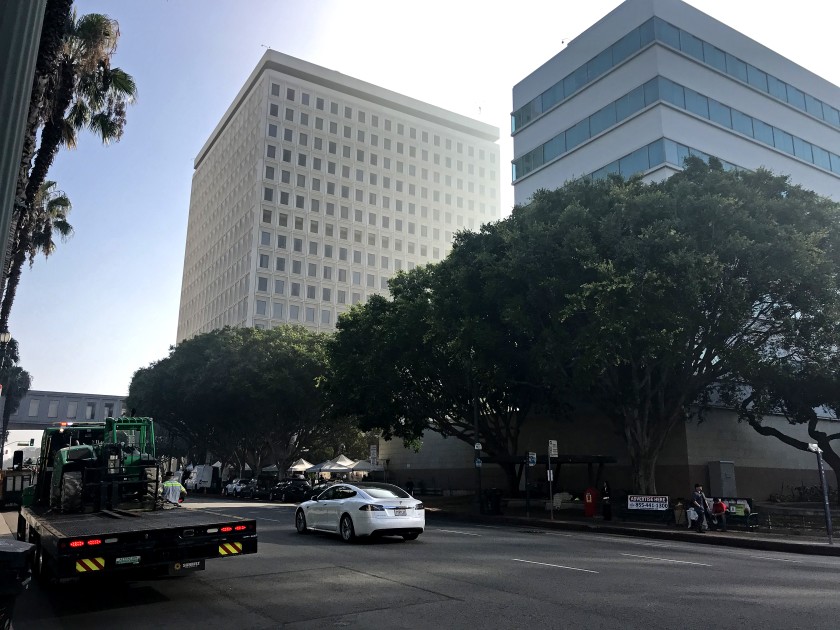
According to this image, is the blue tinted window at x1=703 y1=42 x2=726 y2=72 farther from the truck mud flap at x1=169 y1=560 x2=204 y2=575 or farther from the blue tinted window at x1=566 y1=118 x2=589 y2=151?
the truck mud flap at x1=169 y1=560 x2=204 y2=575

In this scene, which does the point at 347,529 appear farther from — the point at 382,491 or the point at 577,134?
the point at 577,134

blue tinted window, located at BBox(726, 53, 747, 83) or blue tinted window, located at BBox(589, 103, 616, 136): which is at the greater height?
blue tinted window, located at BBox(726, 53, 747, 83)

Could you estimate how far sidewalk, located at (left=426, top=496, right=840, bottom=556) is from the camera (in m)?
18.4

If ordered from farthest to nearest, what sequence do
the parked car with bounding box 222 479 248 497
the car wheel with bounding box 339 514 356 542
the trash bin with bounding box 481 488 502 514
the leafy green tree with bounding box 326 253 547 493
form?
the parked car with bounding box 222 479 248 497, the trash bin with bounding box 481 488 502 514, the leafy green tree with bounding box 326 253 547 493, the car wheel with bounding box 339 514 356 542

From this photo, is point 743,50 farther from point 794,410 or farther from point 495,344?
point 495,344

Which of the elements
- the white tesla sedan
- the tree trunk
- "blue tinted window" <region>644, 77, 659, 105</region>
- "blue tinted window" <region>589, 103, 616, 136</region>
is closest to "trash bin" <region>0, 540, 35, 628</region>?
the white tesla sedan

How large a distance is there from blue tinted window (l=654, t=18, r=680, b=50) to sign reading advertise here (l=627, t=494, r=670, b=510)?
1216 inches

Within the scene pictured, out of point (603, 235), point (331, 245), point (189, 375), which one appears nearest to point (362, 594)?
point (603, 235)

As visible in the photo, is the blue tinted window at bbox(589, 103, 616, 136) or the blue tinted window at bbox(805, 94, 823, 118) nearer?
the blue tinted window at bbox(589, 103, 616, 136)

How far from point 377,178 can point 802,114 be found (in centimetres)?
6992

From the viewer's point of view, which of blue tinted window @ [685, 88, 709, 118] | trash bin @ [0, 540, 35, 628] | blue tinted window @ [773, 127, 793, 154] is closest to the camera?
trash bin @ [0, 540, 35, 628]

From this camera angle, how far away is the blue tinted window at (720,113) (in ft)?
145

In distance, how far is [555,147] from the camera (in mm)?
49812

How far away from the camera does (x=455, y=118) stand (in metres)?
123
